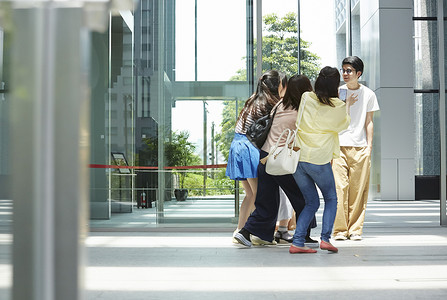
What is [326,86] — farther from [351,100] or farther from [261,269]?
[261,269]

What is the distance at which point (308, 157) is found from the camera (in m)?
4.95

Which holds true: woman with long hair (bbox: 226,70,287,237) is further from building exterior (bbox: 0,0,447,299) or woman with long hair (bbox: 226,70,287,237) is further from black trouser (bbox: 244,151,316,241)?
building exterior (bbox: 0,0,447,299)

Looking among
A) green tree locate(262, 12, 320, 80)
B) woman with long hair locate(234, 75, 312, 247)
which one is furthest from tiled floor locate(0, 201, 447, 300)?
green tree locate(262, 12, 320, 80)

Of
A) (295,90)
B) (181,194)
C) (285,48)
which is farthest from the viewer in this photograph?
(285,48)

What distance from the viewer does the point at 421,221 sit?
8422 millimetres

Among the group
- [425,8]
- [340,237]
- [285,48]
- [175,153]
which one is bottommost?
[340,237]

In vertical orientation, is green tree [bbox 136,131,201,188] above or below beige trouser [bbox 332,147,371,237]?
above

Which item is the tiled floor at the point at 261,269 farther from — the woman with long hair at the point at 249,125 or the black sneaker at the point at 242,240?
the woman with long hair at the point at 249,125

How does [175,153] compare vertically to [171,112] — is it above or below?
below

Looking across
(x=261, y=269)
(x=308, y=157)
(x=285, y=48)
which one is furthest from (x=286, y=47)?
(x=261, y=269)

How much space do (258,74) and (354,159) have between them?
1.68 meters

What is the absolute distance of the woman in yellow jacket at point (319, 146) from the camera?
4957 mm

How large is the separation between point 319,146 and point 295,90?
2.06ft

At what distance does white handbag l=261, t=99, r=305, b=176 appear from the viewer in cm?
490
